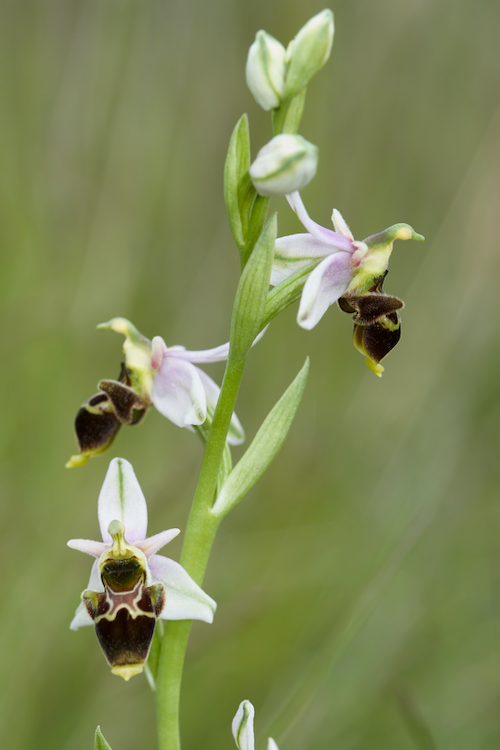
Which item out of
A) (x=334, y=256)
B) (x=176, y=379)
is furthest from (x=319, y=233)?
(x=176, y=379)

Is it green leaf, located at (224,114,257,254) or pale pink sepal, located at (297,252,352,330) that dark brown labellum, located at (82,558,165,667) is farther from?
green leaf, located at (224,114,257,254)

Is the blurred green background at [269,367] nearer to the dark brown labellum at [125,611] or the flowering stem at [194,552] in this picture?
the flowering stem at [194,552]

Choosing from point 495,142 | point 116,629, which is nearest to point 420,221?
point 495,142

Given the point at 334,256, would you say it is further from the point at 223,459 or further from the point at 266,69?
the point at 223,459

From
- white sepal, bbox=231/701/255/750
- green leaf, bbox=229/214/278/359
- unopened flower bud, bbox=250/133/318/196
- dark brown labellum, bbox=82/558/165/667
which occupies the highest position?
unopened flower bud, bbox=250/133/318/196

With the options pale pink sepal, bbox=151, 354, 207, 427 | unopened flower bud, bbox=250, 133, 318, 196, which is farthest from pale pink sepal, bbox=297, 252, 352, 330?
pale pink sepal, bbox=151, 354, 207, 427

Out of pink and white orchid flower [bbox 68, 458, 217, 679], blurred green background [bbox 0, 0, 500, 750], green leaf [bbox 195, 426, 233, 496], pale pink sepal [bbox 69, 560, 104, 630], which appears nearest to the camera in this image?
pink and white orchid flower [bbox 68, 458, 217, 679]

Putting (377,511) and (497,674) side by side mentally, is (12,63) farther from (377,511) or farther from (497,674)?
(497,674)

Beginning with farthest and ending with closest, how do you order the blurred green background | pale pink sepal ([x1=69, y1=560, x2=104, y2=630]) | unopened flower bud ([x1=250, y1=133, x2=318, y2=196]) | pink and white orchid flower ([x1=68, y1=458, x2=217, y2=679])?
the blurred green background, pale pink sepal ([x1=69, y1=560, x2=104, y2=630]), pink and white orchid flower ([x1=68, y1=458, x2=217, y2=679]), unopened flower bud ([x1=250, y1=133, x2=318, y2=196])
